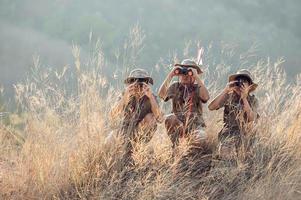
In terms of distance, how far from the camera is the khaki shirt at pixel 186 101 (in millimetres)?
4996

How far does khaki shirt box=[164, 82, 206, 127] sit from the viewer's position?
5.00 metres

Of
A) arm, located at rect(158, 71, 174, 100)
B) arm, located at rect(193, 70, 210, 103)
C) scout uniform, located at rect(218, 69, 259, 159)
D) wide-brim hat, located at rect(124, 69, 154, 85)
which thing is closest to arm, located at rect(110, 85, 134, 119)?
wide-brim hat, located at rect(124, 69, 154, 85)

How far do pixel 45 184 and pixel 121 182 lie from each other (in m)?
0.63

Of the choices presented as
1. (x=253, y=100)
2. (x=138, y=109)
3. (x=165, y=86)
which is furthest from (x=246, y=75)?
(x=138, y=109)

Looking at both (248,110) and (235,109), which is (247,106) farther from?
(235,109)

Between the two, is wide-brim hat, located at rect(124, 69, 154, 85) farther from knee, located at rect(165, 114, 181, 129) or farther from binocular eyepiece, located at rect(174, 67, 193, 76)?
knee, located at rect(165, 114, 181, 129)

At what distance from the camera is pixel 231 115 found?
5.07 m

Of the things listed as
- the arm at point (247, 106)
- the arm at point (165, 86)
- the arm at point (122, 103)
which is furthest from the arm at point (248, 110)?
the arm at point (122, 103)

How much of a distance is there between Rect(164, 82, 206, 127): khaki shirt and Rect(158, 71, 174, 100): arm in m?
0.04

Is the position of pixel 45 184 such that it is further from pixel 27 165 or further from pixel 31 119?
pixel 31 119

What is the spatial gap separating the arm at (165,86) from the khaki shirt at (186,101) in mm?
38

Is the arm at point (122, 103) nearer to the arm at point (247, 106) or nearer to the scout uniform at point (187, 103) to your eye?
the scout uniform at point (187, 103)

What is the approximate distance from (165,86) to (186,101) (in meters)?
0.27

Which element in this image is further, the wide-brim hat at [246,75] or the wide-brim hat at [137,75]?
the wide-brim hat at [246,75]
